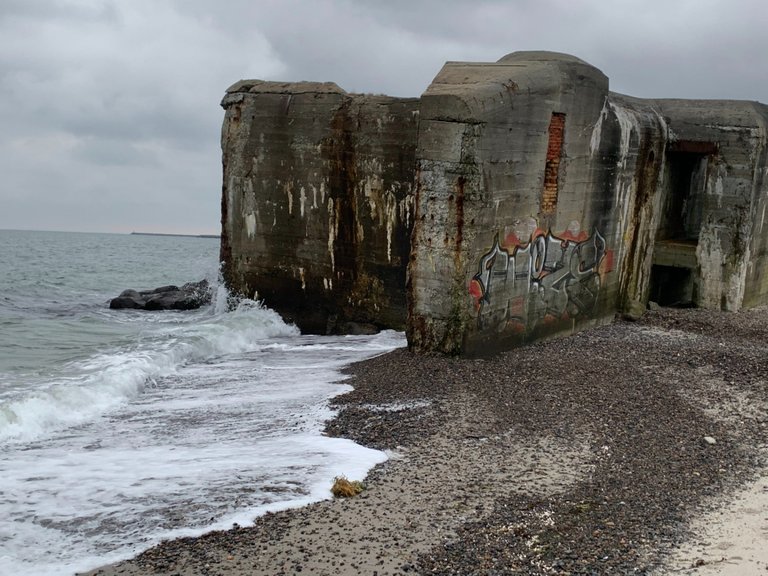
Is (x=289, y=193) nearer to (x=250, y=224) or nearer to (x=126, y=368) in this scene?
(x=250, y=224)

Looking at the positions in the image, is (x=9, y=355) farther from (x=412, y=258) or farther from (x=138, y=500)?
(x=138, y=500)

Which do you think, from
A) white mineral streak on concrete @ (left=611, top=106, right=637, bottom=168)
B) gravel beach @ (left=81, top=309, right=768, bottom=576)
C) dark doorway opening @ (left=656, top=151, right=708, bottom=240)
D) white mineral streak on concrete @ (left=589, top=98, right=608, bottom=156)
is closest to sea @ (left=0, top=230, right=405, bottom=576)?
gravel beach @ (left=81, top=309, right=768, bottom=576)

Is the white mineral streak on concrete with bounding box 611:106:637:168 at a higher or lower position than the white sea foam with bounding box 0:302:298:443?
higher

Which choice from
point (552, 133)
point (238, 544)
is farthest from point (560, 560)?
point (552, 133)

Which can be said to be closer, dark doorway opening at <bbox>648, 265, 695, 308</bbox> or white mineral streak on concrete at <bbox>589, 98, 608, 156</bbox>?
white mineral streak on concrete at <bbox>589, 98, 608, 156</bbox>

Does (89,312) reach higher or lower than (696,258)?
lower

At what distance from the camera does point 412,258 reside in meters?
11.3

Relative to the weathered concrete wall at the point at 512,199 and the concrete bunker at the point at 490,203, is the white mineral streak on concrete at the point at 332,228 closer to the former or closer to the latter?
the concrete bunker at the point at 490,203

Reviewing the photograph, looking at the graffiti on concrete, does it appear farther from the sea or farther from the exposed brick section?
the sea

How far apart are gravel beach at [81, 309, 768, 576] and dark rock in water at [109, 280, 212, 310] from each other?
1021 centimetres

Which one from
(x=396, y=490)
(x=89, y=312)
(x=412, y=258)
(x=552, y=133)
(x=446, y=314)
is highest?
(x=552, y=133)

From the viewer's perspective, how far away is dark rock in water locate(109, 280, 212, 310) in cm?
2081

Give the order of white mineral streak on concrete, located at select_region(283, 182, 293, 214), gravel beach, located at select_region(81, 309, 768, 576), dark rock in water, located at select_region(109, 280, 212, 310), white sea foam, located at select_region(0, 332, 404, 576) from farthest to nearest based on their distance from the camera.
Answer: dark rock in water, located at select_region(109, 280, 212, 310) < white mineral streak on concrete, located at select_region(283, 182, 293, 214) < white sea foam, located at select_region(0, 332, 404, 576) < gravel beach, located at select_region(81, 309, 768, 576)

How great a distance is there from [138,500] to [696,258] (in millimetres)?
13919
